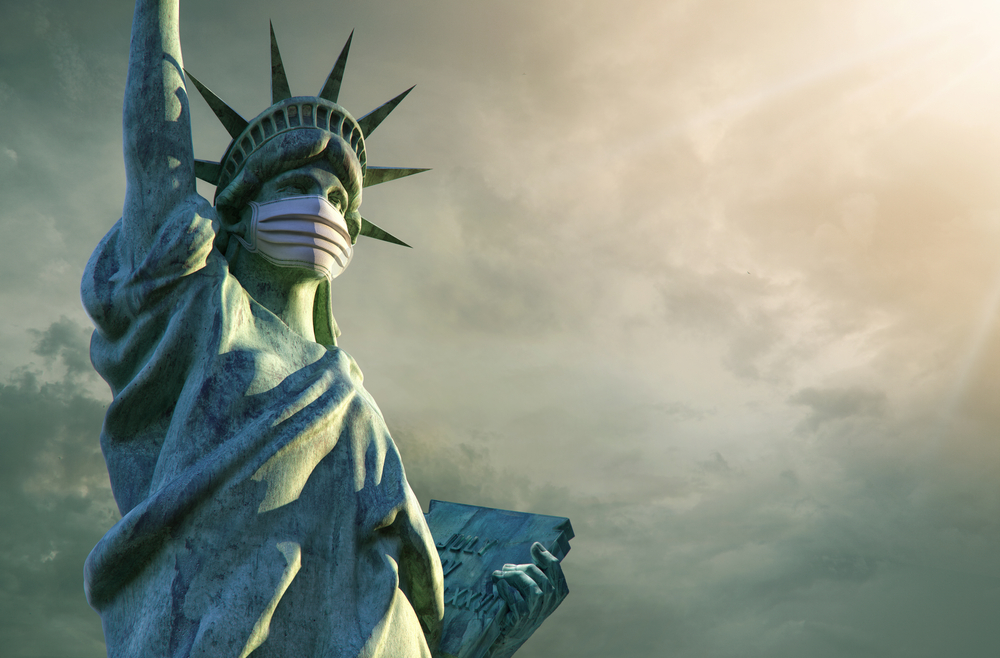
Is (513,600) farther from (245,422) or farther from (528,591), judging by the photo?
(245,422)

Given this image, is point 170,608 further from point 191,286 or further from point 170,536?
point 191,286

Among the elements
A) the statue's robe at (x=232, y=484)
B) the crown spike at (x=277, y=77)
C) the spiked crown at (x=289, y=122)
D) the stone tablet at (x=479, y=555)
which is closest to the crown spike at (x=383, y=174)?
the spiked crown at (x=289, y=122)

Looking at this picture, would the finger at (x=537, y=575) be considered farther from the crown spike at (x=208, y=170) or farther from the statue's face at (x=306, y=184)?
the crown spike at (x=208, y=170)

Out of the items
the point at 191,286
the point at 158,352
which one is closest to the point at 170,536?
the point at 158,352

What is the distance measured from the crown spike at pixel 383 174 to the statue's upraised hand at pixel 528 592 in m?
4.16

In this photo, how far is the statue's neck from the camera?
27.1 ft

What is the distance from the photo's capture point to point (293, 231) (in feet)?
26.6

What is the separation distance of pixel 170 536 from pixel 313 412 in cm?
141

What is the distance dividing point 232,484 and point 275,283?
235 centimetres

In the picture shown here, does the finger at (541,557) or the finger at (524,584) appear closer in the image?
the finger at (524,584)

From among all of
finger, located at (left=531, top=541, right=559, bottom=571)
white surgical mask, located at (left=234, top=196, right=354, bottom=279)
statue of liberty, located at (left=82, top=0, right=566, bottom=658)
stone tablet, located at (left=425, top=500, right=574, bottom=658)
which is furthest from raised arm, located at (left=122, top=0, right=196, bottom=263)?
finger, located at (left=531, top=541, right=559, bottom=571)

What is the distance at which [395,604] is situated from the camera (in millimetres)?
7230

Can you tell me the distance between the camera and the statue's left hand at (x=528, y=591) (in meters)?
8.28

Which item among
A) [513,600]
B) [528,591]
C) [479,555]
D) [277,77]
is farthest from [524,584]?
[277,77]
